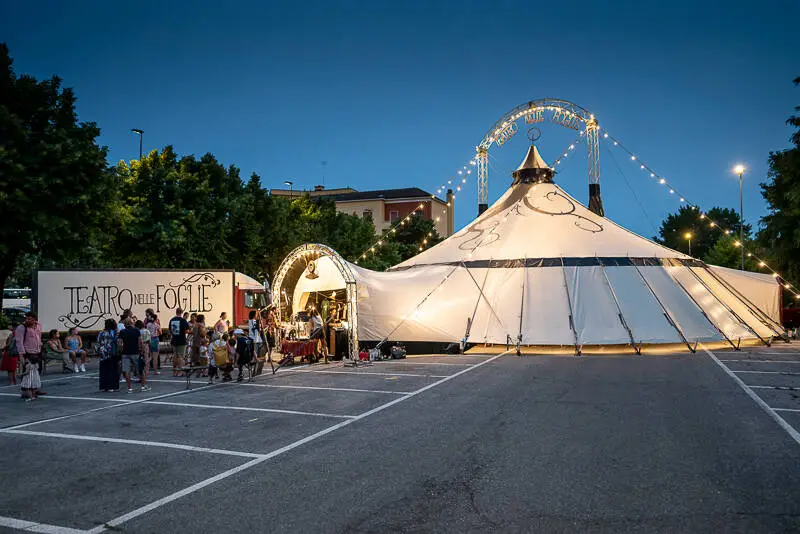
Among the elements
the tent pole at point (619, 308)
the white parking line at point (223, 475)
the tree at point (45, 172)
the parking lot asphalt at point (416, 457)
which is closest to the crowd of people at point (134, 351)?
the parking lot asphalt at point (416, 457)

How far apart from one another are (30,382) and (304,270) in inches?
531

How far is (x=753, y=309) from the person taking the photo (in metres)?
22.1

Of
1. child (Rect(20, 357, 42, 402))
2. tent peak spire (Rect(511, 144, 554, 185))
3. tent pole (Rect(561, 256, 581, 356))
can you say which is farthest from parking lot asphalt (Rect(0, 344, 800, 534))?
tent peak spire (Rect(511, 144, 554, 185))

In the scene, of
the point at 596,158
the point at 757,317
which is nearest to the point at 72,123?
the point at 596,158

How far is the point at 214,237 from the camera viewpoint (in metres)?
30.3

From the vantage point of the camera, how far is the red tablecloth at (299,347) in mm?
17875

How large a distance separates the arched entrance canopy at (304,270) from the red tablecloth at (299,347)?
47.6 inches

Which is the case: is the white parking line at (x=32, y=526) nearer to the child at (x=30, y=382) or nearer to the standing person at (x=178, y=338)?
the child at (x=30, y=382)

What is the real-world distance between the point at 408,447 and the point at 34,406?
808 centimetres

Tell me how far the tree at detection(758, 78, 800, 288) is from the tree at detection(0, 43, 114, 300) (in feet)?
86.6

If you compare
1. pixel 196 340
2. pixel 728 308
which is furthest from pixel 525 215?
pixel 196 340

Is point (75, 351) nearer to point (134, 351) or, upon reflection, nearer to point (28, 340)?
point (28, 340)

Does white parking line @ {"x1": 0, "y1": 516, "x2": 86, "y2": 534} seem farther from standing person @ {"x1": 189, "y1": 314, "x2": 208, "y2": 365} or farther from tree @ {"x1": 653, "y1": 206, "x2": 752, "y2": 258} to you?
tree @ {"x1": 653, "y1": 206, "x2": 752, "y2": 258}

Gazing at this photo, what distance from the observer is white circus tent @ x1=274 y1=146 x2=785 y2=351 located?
19.3 metres
